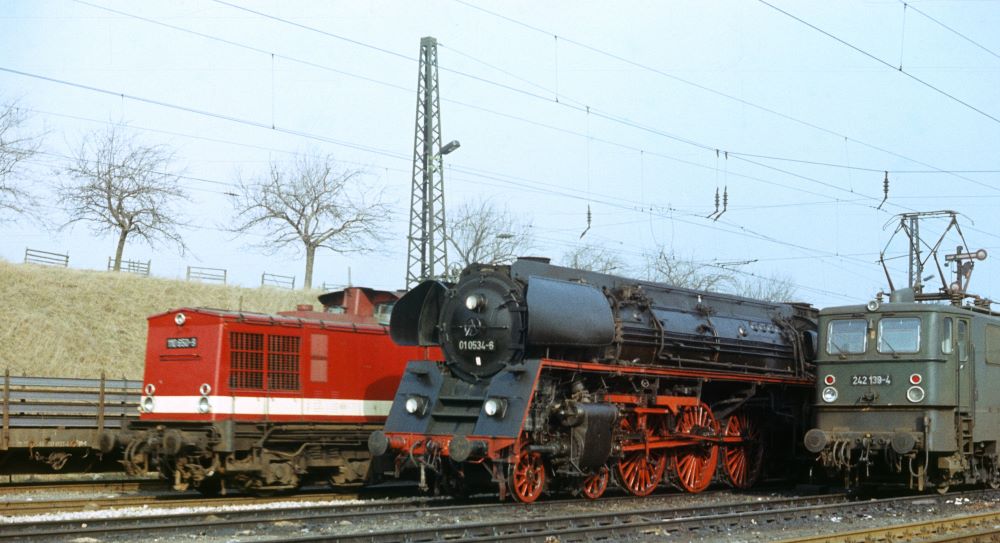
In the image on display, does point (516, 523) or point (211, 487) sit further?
point (211, 487)

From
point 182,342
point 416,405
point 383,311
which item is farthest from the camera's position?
point 383,311

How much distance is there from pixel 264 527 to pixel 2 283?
21.2 m

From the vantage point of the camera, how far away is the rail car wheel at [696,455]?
53.3ft

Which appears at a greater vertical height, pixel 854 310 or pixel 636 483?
pixel 854 310

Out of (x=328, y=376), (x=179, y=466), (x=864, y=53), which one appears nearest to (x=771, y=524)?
(x=328, y=376)

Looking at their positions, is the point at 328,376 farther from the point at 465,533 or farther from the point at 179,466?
the point at 465,533

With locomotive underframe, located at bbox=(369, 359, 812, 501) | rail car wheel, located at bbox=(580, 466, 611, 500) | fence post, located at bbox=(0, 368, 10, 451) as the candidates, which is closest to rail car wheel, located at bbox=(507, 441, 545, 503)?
locomotive underframe, located at bbox=(369, 359, 812, 501)

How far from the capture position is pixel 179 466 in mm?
14789

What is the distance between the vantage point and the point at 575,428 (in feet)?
45.2

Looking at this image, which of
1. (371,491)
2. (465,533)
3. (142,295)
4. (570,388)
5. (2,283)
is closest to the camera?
(465,533)

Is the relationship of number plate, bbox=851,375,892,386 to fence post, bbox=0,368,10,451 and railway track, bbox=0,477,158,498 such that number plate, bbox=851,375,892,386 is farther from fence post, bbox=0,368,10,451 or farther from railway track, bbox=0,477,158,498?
fence post, bbox=0,368,10,451

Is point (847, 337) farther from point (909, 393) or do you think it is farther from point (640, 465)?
point (640, 465)

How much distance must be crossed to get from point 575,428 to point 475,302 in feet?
7.61

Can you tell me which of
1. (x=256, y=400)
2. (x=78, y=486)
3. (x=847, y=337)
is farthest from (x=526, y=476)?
(x=78, y=486)
